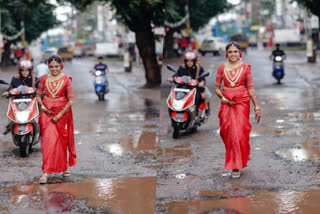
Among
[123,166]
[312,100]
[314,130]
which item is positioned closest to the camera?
[123,166]

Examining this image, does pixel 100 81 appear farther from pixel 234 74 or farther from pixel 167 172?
pixel 234 74

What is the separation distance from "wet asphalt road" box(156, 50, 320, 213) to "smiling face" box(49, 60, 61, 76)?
5.82 feet

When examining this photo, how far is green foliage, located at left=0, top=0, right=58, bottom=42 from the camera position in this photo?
43.0 m

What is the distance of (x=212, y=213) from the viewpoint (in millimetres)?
5902

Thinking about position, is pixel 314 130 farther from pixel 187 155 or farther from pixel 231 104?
pixel 231 104

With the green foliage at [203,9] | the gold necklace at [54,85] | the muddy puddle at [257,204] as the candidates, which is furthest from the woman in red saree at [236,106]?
the green foliage at [203,9]

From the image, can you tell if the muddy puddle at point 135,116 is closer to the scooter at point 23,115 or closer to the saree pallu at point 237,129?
the scooter at point 23,115

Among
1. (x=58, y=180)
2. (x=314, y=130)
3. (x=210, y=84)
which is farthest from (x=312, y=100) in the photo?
(x=58, y=180)

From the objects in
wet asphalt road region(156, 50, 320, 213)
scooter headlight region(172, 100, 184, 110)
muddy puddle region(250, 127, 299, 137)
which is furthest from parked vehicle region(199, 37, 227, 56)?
scooter headlight region(172, 100, 184, 110)

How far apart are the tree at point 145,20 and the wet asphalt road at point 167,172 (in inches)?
329

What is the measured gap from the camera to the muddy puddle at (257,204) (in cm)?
592

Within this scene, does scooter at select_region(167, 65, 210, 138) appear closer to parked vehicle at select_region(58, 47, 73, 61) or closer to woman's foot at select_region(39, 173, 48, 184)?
woman's foot at select_region(39, 173, 48, 184)

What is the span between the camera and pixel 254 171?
7.85 metres

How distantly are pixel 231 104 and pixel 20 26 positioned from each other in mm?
43056
